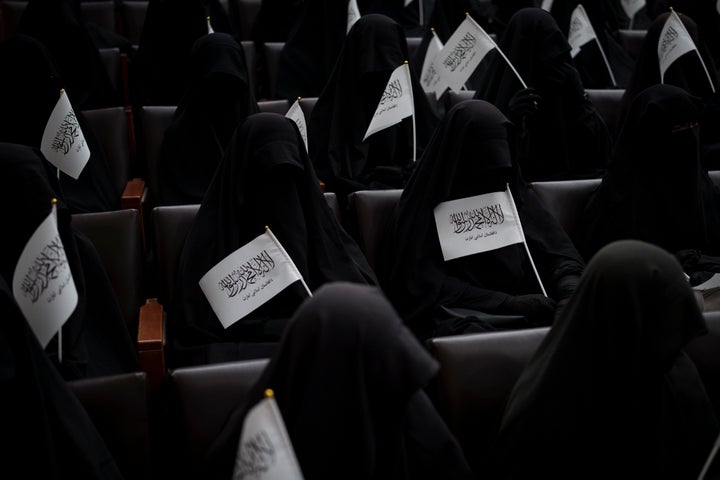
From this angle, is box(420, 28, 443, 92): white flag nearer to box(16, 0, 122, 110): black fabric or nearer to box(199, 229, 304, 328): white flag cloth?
box(16, 0, 122, 110): black fabric

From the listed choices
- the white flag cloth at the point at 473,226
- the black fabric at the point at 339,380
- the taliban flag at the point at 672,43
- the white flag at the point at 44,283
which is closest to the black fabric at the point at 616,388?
the black fabric at the point at 339,380

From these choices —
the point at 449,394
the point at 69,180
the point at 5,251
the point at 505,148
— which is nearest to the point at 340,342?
the point at 449,394

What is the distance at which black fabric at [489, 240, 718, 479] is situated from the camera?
2.07m

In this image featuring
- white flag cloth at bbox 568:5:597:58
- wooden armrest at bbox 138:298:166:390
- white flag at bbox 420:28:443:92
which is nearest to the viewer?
wooden armrest at bbox 138:298:166:390

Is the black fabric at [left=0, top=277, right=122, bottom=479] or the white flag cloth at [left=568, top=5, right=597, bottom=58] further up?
the white flag cloth at [left=568, top=5, right=597, bottom=58]

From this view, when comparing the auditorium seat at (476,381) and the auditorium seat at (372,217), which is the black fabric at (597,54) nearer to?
the auditorium seat at (372,217)

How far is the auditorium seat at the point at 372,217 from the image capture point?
10.9 feet

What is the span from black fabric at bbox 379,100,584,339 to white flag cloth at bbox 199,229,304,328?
0.52 m

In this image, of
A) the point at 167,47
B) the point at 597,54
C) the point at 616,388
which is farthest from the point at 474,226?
the point at 597,54

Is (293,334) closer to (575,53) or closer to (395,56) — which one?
(395,56)

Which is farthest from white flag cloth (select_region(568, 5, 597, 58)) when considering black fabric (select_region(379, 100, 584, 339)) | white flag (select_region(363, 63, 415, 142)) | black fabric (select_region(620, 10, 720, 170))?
black fabric (select_region(379, 100, 584, 339))

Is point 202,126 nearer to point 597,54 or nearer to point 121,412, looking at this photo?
point 121,412

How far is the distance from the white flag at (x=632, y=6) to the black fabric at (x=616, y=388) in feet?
13.5

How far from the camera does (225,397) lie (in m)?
2.23
